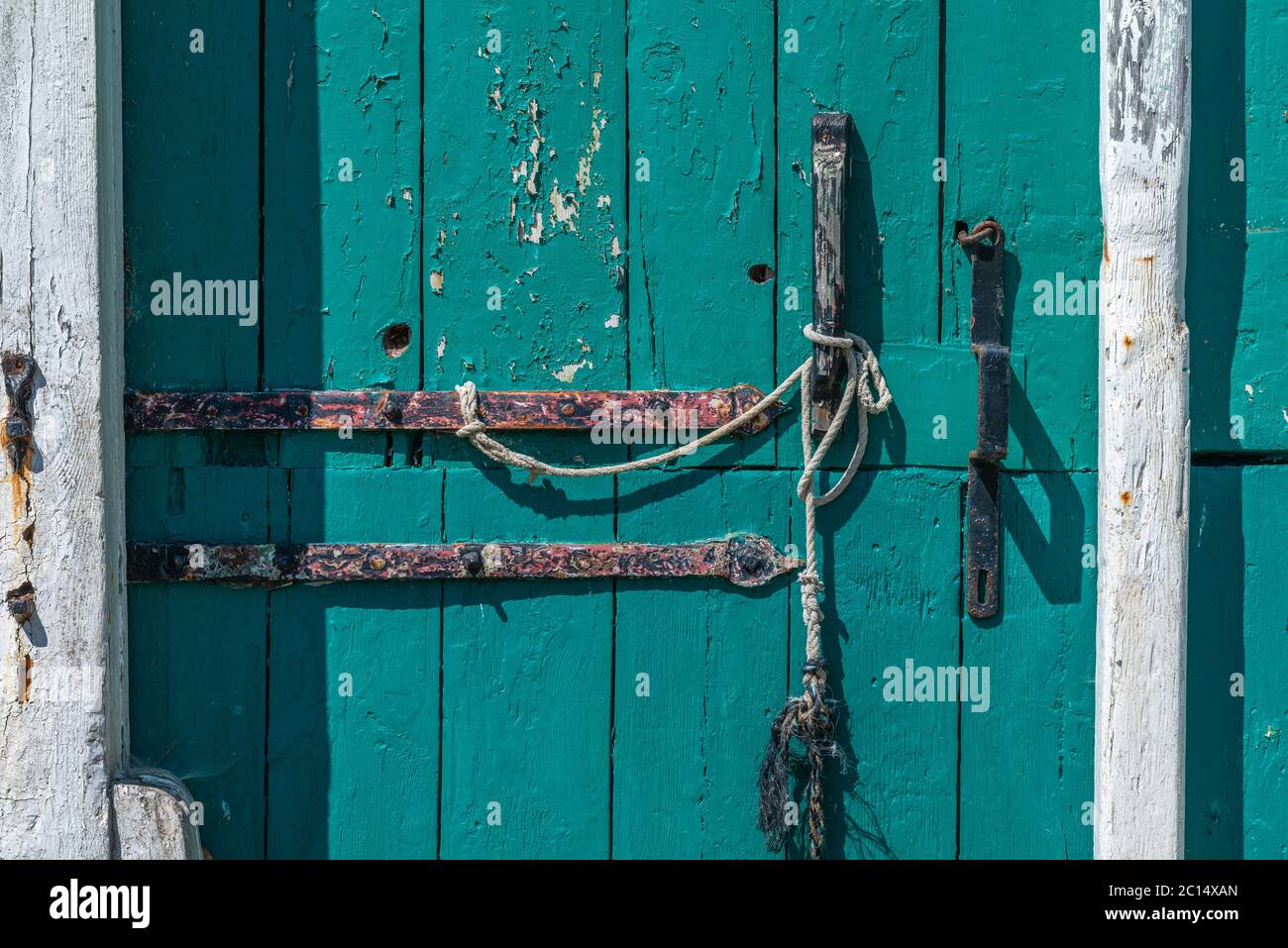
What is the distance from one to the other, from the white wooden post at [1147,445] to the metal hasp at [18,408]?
138 centimetres

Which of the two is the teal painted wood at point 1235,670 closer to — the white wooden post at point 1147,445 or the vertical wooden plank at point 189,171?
the white wooden post at point 1147,445

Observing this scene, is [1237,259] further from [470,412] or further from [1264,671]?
[470,412]

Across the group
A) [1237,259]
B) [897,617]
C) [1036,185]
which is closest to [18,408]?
[897,617]

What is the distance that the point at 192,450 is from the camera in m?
1.43

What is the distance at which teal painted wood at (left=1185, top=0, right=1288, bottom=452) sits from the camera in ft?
4.56

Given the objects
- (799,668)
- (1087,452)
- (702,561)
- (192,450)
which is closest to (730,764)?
(799,668)

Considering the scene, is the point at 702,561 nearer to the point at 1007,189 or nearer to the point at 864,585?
the point at 864,585

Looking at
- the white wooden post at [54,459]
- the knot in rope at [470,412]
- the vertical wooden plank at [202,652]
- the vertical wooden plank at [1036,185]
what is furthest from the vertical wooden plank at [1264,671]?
the white wooden post at [54,459]

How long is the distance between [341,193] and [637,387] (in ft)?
1.58

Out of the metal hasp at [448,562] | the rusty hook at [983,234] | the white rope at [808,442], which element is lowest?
the metal hasp at [448,562]

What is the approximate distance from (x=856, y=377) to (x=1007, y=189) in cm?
33

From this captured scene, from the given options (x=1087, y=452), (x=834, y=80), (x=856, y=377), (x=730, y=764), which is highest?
(x=834, y=80)

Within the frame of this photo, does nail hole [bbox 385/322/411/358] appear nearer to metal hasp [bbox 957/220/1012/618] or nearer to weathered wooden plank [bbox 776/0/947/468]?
weathered wooden plank [bbox 776/0/947/468]

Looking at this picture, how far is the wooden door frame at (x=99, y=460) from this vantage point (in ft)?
4.32
